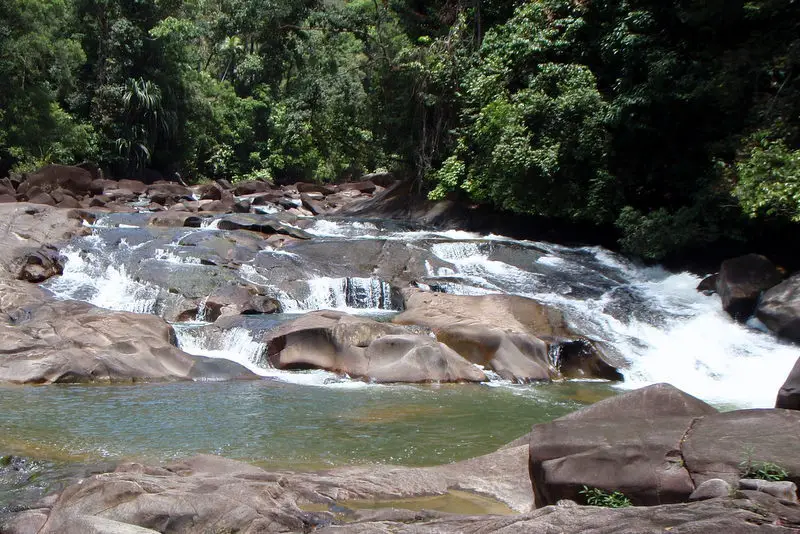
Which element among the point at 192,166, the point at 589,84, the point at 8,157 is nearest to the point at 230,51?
the point at 192,166

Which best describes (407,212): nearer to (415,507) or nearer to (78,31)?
(78,31)

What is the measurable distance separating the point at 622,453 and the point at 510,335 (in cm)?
739

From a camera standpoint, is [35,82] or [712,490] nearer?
[712,490]

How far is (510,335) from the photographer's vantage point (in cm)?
1198

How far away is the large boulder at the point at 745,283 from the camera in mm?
14219

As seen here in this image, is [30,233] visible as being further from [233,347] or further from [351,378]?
[351,378]

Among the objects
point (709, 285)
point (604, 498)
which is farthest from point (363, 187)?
point (604, 498)

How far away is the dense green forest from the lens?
1561 cm

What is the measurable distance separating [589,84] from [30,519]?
1669 cm

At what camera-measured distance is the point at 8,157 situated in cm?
2894

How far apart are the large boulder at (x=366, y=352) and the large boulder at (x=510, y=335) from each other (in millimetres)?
600

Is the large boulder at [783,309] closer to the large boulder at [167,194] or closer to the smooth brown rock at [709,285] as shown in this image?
the smooth brown rock at [709,285]

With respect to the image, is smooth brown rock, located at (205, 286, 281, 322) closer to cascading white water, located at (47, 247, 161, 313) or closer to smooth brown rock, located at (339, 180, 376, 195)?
cascading white water, located at (47, 247, 161, 313)

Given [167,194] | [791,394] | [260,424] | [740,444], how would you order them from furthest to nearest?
[167,194]
[260,424]
[791,394]
[740,444]
